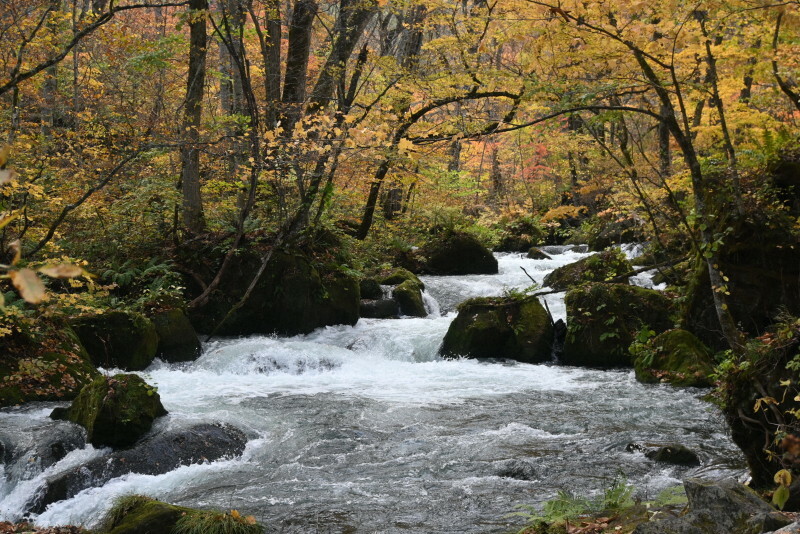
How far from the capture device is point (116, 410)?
636 cm

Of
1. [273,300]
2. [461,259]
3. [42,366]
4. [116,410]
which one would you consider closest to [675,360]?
[116,410]

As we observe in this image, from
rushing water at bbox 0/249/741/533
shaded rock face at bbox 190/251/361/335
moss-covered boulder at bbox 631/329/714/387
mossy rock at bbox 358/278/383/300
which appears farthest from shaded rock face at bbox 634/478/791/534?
mossy rock at bbox 358/278/383/300

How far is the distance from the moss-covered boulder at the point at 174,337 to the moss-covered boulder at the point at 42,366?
6.82ft

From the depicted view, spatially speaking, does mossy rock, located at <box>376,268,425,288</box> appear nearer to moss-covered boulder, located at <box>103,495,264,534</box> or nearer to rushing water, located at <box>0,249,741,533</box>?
rushing water, located at <box>0,249,741,533</box>

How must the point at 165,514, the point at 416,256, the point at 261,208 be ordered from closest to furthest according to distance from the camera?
1. the point at 165,514
2. the point at 261,208
3. the point at 416,256

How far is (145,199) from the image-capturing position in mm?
12820

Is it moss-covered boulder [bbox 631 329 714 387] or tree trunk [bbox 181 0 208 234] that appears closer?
moss-covered boulder [bbox 631 329 714 387]

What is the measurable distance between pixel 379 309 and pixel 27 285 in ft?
44.2

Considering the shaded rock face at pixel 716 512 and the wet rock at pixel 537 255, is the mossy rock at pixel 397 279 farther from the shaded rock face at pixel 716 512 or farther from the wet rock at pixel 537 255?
the shaded rock face at pixel 716 512

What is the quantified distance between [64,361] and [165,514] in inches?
186

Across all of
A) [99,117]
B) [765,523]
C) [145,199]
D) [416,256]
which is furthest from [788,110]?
[99,117]

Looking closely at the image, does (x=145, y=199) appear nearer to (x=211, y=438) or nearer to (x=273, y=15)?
(x=273, y=15)

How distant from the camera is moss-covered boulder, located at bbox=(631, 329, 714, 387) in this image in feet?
29.3

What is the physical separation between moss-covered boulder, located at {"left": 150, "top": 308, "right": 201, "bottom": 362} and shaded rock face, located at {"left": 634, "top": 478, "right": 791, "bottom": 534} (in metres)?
9.38
